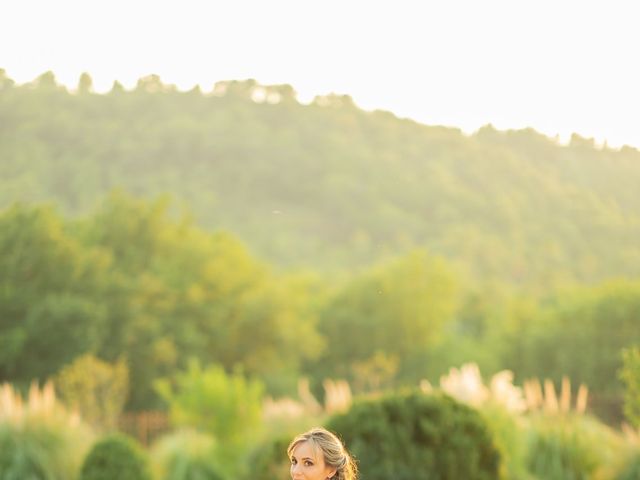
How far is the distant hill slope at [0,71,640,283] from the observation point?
63281 millimetres

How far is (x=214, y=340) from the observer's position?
1577 inches

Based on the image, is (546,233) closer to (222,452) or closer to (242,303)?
(242,303)

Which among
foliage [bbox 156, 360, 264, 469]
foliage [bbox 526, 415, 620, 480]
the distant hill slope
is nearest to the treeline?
foliage [bbox 156, 360, 264, 469]

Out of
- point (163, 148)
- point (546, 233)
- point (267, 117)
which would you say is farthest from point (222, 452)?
point (267, 117)

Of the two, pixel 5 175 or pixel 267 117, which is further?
pixel 267 117

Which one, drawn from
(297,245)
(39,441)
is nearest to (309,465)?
(39,441)

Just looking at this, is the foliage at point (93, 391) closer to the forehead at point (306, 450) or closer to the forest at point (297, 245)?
the forest at point (297, 245)

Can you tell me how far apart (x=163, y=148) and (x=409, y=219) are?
1443 centimetres

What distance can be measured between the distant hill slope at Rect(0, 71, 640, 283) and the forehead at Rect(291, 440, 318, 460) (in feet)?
186

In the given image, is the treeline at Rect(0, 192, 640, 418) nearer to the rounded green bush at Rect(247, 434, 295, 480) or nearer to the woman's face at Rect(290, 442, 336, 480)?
the rounded green bush at Rect(247, 434, 295, 480)

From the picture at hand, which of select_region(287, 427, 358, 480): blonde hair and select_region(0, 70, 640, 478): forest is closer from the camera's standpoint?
select_region(287, 427, 358, 480): blonde hair

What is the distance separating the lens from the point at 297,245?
74.7 metres

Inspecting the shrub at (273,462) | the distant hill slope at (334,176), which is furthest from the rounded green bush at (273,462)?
the distant hill slope at (334,176)

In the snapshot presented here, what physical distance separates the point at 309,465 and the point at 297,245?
70696mm
